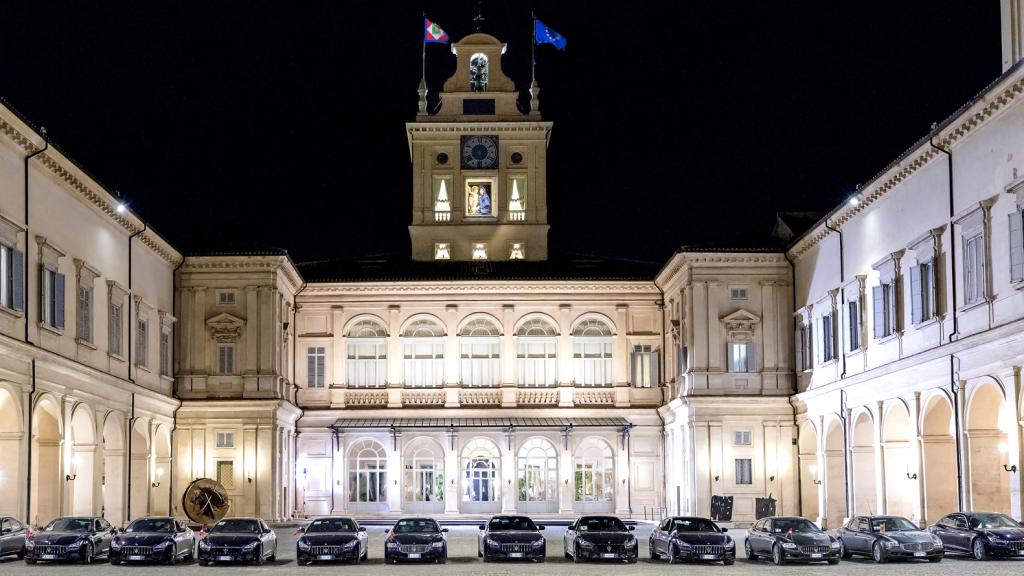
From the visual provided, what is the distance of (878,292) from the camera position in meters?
44.0

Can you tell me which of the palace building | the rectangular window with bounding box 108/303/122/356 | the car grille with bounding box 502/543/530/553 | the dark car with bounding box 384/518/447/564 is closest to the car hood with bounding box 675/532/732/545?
the car grille with bounding box 502/543/530/553

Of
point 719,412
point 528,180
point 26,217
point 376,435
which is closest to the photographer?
point 26,217

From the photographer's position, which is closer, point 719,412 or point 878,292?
point 878,292

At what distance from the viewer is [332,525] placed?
34.7 m

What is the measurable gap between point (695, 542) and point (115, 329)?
74.2ft

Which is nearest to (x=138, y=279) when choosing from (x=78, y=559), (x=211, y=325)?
(x=211, y=325)

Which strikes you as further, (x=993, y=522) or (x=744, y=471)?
(x=744, y=471)

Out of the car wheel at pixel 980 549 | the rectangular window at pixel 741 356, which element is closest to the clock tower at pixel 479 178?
the rectangular window at pixel 741 356

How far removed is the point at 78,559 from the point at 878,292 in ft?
85.7

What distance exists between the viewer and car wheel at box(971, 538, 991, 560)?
31.9 meters

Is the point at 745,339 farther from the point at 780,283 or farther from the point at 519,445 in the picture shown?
the point at 519,445

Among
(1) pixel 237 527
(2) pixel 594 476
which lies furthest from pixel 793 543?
(2) pixel 594 476

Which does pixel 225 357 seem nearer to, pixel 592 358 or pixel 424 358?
pixel 424 358

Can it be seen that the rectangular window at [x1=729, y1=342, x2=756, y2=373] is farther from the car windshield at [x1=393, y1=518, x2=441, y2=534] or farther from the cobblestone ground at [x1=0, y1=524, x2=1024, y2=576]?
the car windshield at [x1=393, y1=518, x2=441, y2=534]
